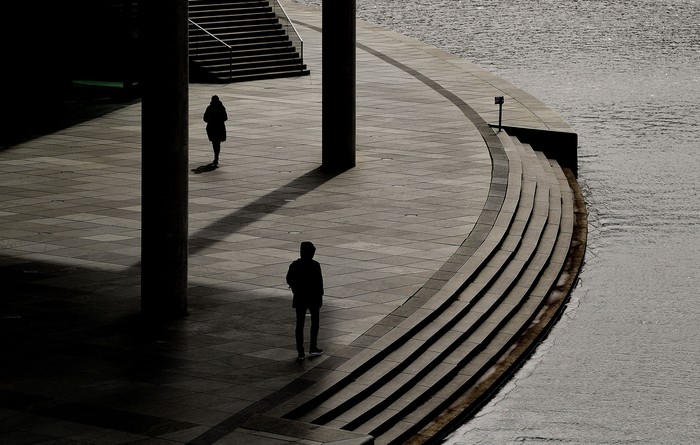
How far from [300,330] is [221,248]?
231 inches

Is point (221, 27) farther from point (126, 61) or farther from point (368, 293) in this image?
point (368, 293)

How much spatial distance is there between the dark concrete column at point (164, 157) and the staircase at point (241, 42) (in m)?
21.2

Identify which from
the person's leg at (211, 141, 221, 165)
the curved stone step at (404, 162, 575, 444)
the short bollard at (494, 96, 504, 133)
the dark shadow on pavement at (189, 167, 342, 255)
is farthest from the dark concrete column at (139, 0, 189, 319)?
the short bollard at (494, 96, 504, 133)

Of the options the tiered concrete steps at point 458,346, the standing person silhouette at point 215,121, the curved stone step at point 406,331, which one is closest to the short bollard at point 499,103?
the tiered concrete steps at point 458,346

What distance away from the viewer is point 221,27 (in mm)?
41375

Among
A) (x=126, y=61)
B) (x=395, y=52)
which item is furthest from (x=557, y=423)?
(x=395, y=52)

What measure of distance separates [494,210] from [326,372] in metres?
9.45

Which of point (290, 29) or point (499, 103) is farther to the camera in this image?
point (290, 29)

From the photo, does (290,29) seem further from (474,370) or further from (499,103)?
(474,370)

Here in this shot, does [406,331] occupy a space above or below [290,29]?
below

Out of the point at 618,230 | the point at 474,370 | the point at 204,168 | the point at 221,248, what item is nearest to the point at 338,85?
the point at 204,168

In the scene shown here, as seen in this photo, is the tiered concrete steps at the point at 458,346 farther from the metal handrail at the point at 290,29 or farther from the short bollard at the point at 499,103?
the metal handrail at the point at 290,29

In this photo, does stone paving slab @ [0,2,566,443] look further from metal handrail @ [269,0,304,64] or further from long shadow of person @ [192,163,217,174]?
metal handrail @ [269,0,304,64]

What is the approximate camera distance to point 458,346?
18.6 m
